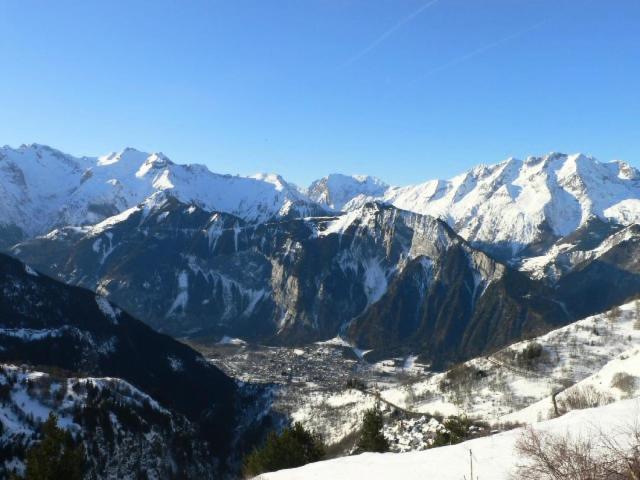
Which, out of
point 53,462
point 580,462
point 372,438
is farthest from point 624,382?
point 53,462

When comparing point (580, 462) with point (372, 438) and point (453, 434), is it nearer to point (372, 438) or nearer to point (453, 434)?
point (372, 438)

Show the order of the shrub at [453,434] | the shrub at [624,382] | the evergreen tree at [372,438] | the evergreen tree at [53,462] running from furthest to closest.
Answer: the shrub at [624,382]
the evergreen tree at [372,438]
the shrub at [453,434]
the evergreen tree at [53,462]

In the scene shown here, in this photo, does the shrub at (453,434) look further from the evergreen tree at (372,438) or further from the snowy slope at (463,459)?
the snowy slope at (463,459)

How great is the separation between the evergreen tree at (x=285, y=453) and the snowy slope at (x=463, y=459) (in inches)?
1674

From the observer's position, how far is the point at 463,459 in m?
60.1

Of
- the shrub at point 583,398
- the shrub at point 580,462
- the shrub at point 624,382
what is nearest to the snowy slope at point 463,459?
the shrub at point 580,462

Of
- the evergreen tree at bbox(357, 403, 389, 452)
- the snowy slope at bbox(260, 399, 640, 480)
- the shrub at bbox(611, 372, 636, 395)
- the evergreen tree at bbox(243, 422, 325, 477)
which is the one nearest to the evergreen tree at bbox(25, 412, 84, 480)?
the snowy slope at bbox(260, 399, 640, 480)

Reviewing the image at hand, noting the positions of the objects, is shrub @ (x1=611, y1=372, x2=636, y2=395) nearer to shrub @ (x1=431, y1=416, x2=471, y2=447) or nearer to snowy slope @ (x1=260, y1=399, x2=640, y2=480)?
shrub @ (x1=431, y1=416, x2=471, y2=447)

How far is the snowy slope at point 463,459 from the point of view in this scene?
56.6 meters

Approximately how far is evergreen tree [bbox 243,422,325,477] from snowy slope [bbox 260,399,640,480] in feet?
140

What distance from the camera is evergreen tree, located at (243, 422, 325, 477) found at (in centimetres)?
10975

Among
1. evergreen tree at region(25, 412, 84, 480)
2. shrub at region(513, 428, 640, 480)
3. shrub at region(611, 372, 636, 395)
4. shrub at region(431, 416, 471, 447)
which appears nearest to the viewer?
shrub at region(513, 428, 640, 480)

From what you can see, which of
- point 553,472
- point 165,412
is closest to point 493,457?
point 553,472

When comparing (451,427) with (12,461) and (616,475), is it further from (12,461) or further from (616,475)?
(616,475)
